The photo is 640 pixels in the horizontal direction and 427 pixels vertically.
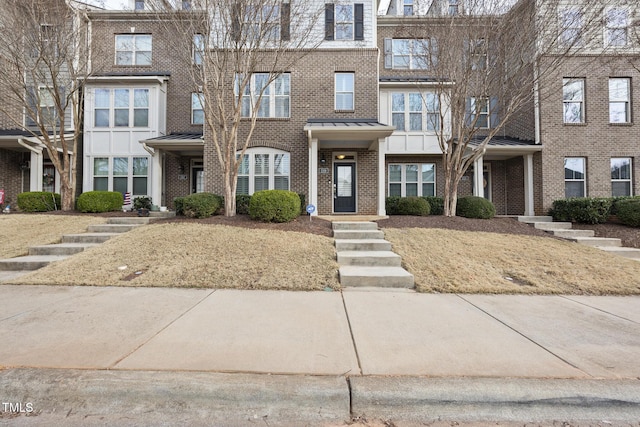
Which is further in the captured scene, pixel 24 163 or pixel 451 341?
pixel 24 163

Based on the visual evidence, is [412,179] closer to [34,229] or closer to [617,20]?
[617,20]

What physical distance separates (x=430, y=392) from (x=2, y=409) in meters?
3.01

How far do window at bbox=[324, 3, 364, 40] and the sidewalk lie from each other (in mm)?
11202

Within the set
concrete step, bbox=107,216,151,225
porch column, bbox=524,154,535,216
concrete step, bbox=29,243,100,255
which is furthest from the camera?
porch column, bbox=524,154,535,216

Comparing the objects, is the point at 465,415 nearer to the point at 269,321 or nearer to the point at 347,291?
the point at 269,321

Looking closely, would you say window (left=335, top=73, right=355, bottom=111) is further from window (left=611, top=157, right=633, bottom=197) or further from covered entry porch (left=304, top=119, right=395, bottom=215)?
window (left=611, top=157, right=633, bottom=197)

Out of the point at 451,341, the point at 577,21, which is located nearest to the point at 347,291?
the point at 451,341

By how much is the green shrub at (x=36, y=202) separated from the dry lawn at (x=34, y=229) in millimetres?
1075

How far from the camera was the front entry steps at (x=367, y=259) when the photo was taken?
496 cm

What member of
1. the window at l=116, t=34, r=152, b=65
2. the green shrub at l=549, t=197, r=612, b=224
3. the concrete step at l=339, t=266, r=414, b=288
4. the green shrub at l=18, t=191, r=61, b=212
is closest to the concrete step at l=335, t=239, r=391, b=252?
the concrete step at l=339, t=266, r=414, b=288

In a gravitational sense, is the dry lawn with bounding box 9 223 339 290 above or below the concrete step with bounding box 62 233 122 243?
below

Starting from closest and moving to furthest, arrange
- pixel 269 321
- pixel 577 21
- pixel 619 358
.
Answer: pixel 619 358 < pixel 269 321 < pixel 577 21

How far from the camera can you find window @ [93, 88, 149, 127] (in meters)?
13.1

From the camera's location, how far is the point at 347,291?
471cm
